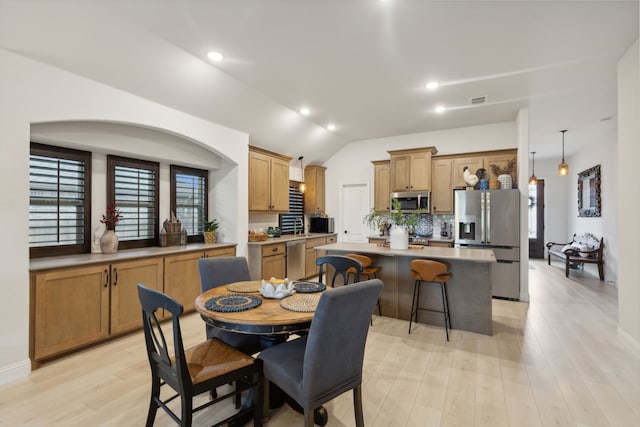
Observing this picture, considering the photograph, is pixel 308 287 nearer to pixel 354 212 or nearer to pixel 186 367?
pixel 186 367

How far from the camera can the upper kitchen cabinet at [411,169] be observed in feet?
18.9

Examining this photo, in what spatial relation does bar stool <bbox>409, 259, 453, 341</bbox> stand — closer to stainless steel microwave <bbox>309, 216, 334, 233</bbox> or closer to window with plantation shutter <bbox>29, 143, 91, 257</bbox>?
stainless steel microwave <bbox>309, 216, 334, 233</bbox>

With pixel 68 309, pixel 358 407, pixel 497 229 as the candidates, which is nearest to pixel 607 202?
pixel 497 229

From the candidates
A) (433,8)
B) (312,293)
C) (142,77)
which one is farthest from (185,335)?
(433,8)

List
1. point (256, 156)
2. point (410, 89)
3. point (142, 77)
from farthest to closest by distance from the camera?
point (256, 156) → point (410, 89) → point (142, 77)

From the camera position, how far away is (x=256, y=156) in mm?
5145

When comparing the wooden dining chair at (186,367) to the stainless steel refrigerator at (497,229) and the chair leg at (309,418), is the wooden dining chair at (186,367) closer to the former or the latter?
the chair leg at (309,418)

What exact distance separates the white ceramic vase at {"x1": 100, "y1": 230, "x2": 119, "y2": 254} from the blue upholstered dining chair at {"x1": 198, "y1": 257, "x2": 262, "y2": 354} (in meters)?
1.43

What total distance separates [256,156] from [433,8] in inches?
134

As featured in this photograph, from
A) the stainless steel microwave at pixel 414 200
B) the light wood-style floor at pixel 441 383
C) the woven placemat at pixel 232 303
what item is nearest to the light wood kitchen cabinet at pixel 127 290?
the light wood-style floor at pixel 441 383

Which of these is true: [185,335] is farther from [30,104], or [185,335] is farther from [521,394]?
[521,394]

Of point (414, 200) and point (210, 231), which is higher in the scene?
point (414, 200)

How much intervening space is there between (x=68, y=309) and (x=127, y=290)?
0.52 m

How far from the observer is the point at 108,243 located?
3.41m
